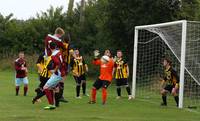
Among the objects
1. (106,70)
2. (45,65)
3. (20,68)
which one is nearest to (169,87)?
(106,70)

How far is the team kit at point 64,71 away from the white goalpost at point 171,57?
64 cm

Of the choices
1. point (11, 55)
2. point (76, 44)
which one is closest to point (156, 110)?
point (76, 44)

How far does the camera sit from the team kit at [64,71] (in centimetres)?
1605

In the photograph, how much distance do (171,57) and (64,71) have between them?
9689 millimetres

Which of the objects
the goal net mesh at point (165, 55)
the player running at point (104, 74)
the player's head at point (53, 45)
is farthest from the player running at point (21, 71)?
the player's head at point (53, 45)

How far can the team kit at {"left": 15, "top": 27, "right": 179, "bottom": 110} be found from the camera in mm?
16047

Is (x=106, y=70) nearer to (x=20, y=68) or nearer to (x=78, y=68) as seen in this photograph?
(x=78, y=68)

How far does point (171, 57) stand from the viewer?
24906 millimetres

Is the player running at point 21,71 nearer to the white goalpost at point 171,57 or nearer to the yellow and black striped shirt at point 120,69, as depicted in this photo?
the yellow and black striped shirt at point 120,69

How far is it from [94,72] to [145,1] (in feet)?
29.6

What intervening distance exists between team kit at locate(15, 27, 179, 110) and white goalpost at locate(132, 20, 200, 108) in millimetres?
643

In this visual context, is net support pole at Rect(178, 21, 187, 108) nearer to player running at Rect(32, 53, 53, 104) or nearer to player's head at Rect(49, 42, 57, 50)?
player running at Rect(32, 53, 53, 104)

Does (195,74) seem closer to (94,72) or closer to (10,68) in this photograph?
(94,72)

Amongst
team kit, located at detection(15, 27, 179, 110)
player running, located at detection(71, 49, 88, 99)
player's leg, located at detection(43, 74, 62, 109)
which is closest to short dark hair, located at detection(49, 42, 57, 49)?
team kit, located at detection(15, 27, 179, 110)
